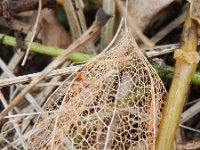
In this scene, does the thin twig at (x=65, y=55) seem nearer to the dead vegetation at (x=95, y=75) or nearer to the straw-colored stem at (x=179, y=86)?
the dead vegetation at (x=95, y=75)

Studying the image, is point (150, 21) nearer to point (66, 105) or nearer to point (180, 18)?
point (180, 18)

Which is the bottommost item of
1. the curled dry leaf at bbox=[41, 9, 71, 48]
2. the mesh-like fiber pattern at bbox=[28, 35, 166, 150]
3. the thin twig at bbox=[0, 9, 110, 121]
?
the mesh-like fiber pattern at bbox=[28, 35, 166, 150]

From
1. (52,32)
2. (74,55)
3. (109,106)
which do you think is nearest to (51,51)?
(74,55)

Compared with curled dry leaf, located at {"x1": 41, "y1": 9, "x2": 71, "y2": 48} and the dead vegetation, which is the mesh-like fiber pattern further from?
curled dry leaf, located at {"x1": 41, "y1": 9, "x2": 71, "y2": 48}

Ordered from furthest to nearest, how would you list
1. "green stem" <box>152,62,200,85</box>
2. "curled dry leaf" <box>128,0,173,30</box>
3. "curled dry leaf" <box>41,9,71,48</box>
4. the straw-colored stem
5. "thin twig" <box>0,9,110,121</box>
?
"curled dry leaf" <box>41,9,71,48</box> < "curled dry leaf" <box>128,0,173,30</box> < "green stem" <box>152,62,200,85</box> < the straw-colored stem < "thin twig" <box>0,9,110,121</box>

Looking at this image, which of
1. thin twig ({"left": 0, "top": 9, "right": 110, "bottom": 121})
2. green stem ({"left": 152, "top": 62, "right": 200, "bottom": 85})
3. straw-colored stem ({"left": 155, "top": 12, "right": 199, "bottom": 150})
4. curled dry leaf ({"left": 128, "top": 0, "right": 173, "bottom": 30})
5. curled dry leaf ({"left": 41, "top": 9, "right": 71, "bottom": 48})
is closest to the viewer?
thin twig ({"left": 0, "top": 9, "right": 110, "bottom": 121})

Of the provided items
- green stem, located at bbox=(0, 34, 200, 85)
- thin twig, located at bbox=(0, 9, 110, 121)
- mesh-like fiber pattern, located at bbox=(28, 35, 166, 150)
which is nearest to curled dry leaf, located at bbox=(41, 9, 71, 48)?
green stem, located at bbox=(0, 34, 200, 85)

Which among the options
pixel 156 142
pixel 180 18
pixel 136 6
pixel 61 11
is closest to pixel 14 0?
pixel 61 11
